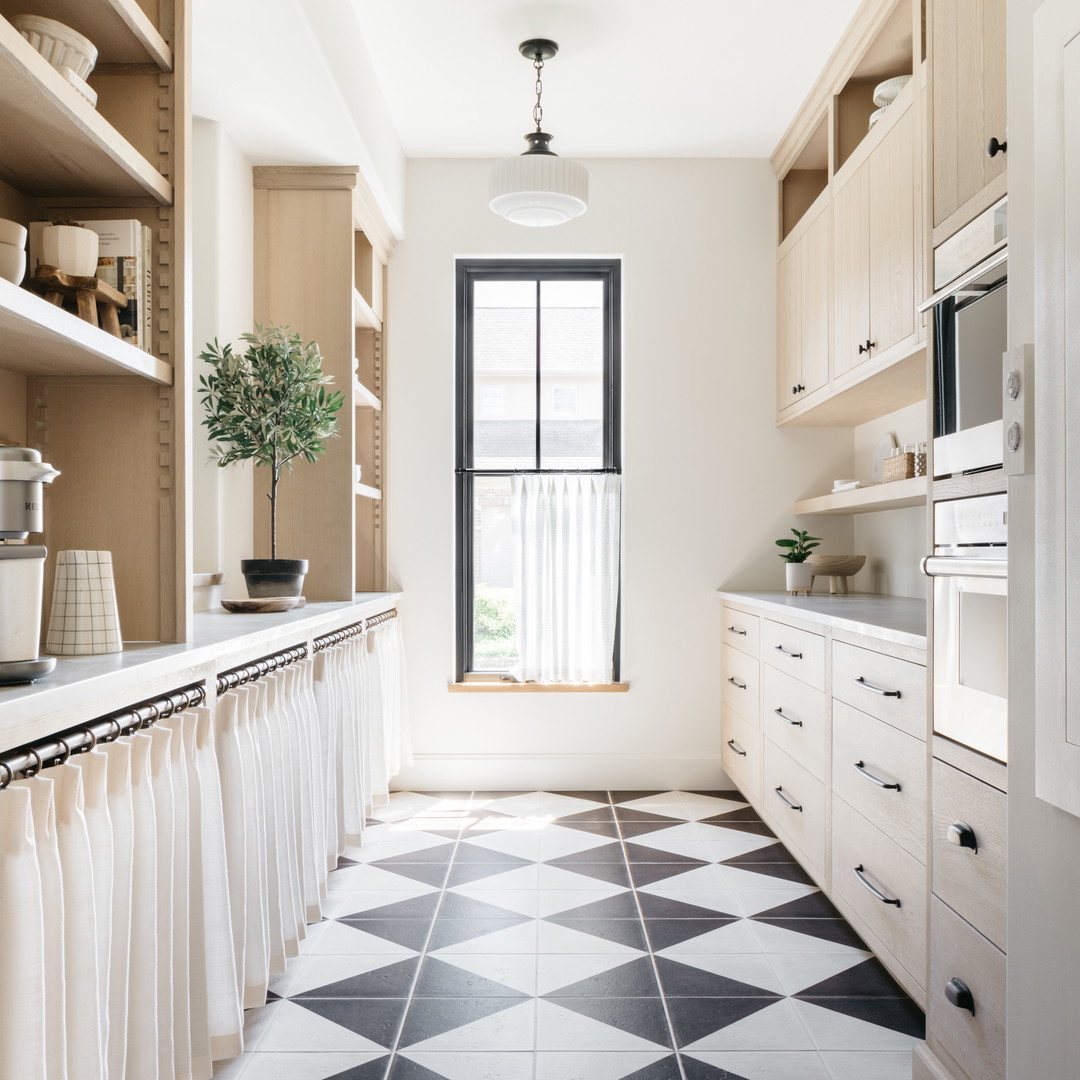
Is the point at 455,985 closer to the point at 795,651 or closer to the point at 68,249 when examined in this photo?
the point at 795,651

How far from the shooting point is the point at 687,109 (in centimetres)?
371

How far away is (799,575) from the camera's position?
3836mm

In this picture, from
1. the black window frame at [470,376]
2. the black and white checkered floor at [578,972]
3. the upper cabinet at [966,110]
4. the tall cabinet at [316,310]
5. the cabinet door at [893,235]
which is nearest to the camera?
the upper cabinet at [966,110]

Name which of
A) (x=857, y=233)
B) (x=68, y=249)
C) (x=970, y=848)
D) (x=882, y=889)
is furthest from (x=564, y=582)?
(x=68, y=249)

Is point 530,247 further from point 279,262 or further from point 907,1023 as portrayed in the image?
point 907,1023

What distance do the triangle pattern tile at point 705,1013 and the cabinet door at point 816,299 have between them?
2.24 m

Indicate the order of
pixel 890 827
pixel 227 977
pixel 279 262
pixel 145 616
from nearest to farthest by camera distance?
pixel 227 977 < pixel 145 616 < pixel 890 827 < pixel 279 262

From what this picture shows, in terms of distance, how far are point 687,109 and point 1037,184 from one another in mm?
2848

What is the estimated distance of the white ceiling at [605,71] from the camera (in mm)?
3012

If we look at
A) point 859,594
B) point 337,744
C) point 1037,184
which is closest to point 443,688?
point 337,744

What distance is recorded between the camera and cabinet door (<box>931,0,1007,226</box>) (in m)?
1.58

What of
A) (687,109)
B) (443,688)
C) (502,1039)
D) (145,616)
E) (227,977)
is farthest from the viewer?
(443,688)

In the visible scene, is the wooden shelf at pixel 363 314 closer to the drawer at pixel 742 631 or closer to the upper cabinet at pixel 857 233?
the upper cabinet at pixel 857 233

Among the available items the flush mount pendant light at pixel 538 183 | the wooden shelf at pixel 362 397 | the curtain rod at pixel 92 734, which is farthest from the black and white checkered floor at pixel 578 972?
the flush mount pendant light at pixel 538 183
